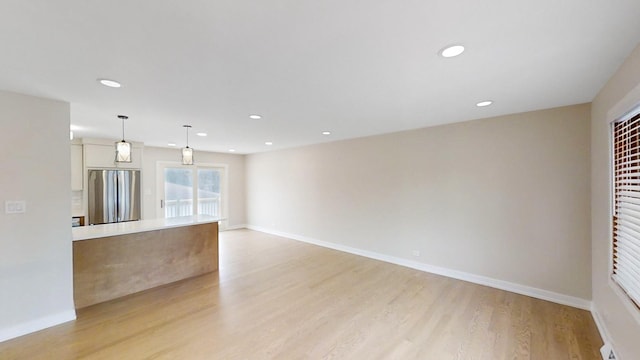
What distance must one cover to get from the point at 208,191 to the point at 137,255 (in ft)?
13.4

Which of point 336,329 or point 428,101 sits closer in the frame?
point 336,329

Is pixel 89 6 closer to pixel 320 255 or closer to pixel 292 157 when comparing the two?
pixel 320 255

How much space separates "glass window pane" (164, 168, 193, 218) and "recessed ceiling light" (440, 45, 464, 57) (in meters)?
6.80

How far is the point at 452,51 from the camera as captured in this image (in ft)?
5.45

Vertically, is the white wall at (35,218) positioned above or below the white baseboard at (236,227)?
above

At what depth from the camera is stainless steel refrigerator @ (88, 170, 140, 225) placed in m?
4.82

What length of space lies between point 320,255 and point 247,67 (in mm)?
3955

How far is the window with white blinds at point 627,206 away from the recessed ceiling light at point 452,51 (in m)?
1.35

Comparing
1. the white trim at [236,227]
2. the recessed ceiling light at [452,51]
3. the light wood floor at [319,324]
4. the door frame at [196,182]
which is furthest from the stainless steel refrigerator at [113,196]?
the recessed ceiling light at [452,51]

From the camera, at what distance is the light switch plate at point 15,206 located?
2.36 meters

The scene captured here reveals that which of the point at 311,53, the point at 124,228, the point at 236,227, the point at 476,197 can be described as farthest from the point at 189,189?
the point at 476,197

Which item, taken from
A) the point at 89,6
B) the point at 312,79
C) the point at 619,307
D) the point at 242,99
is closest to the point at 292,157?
the point at 242,99

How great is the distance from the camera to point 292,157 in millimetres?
6441

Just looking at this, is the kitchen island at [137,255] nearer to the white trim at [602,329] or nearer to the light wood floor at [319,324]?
the light wood floor at [319,324]
